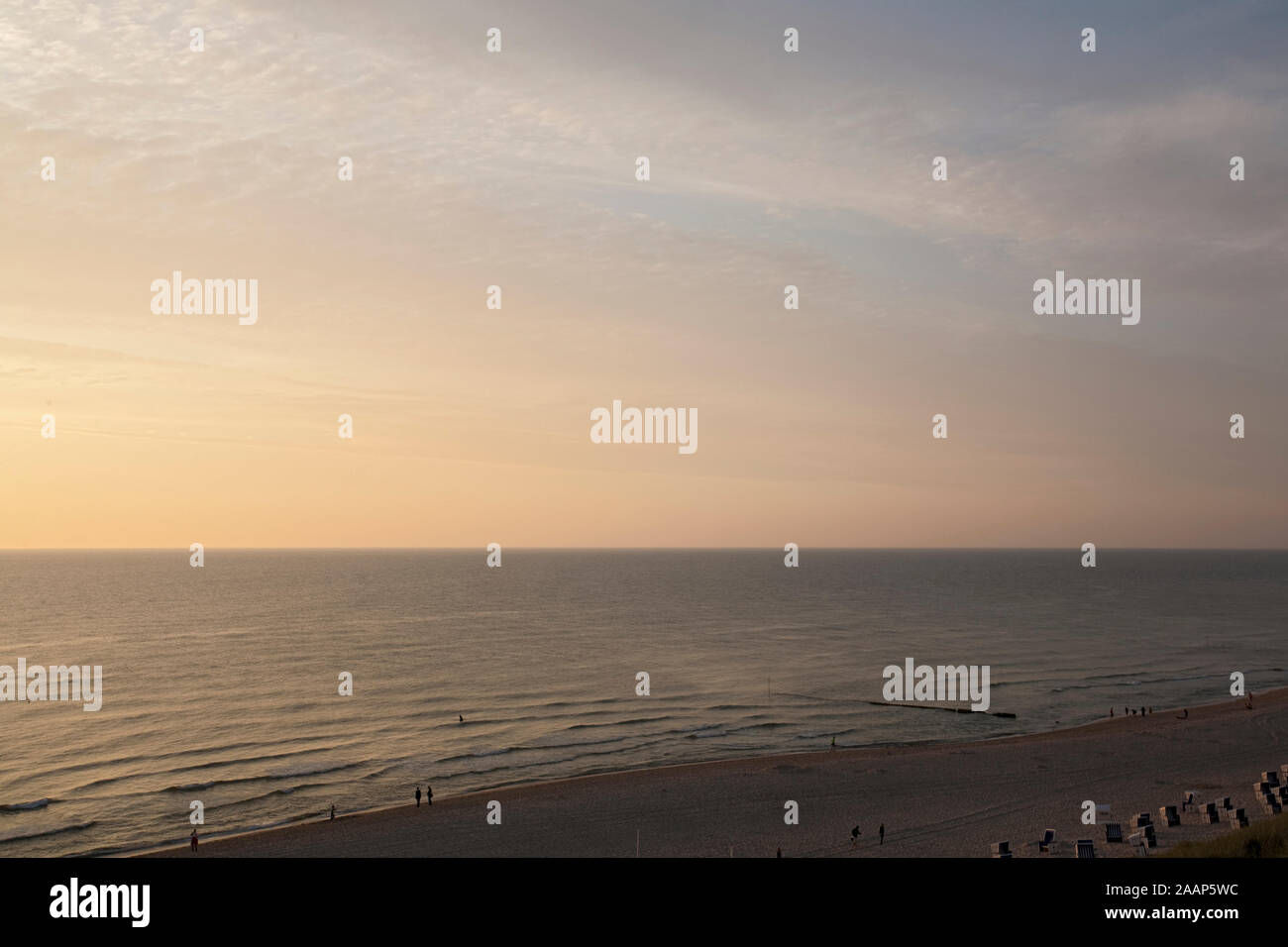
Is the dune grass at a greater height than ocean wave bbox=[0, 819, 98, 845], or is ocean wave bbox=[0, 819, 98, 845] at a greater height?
the dune grass

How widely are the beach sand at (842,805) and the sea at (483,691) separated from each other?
3711mm

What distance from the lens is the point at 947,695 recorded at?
7550 cm

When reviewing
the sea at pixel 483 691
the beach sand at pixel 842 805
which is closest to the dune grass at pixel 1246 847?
the beach sand at pixel 842 805

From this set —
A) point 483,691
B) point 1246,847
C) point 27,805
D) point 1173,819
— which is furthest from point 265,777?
→ point 1246,847

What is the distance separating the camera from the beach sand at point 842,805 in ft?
125

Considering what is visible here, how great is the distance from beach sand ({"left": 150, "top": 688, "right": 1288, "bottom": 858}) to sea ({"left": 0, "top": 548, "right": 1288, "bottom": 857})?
371 centimetres

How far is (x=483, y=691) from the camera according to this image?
74188 millimetres

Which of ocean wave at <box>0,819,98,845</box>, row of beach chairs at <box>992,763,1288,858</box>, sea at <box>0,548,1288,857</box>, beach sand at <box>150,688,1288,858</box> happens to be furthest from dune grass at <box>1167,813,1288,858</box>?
ocean wave at <box>0,819,98,845</box>

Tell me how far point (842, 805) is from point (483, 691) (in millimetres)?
37832

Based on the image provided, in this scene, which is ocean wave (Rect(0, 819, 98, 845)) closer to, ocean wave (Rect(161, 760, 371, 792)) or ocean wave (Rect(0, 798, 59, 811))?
ocean wave (Rect(0, 798, 59, 811))

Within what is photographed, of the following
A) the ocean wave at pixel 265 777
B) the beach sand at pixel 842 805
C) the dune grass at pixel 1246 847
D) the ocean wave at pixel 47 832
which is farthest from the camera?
the ocean wave at pixel 265 777

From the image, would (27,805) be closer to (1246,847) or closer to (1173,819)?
(1246,847)

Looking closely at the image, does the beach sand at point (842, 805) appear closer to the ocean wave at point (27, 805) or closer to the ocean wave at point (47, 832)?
the ocean wave at point (47, 832)

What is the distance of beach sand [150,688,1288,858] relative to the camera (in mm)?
38156
